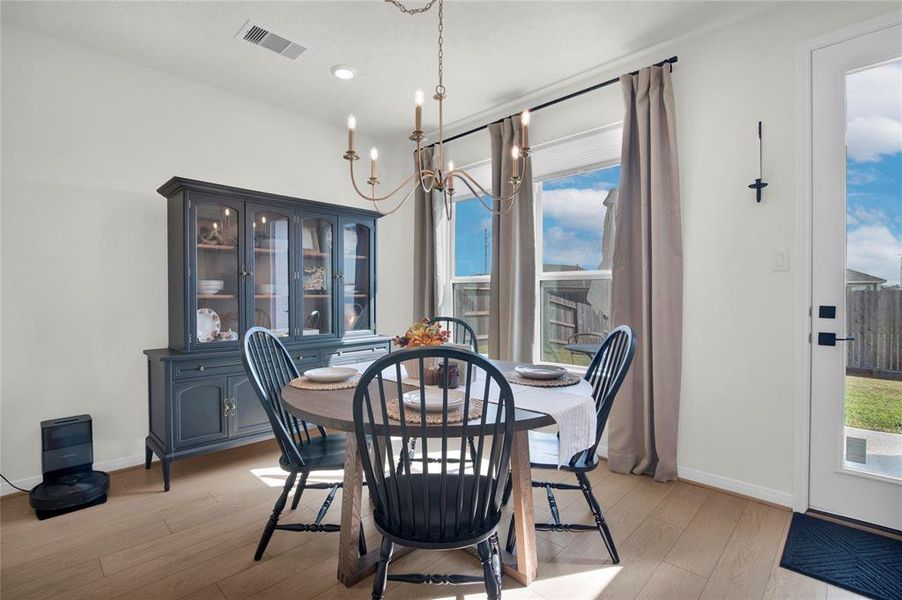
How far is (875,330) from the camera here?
213 cm

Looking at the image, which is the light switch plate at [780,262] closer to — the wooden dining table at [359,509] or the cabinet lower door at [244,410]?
the wooden dining table at [359,509]

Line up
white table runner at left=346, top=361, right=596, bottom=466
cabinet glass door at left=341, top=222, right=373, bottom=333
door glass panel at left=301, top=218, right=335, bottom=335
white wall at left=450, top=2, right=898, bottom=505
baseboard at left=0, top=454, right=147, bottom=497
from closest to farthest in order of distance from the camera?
white table runner at left=346, top=361, right=596, bottom=466 → white wall at left=450, top=2, right=898, bottom=505 → baseboard at left=0, top=454, right=147, bottom=497 → door glass panel at left=301, top=218, right=335, bottom=335 → cabinet glass door at left=341, top=222, right=373, bottom=333

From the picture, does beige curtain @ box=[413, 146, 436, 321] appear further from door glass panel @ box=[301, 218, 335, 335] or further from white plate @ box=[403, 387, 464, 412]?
white plate @ box=[403, 387, 464, 412]

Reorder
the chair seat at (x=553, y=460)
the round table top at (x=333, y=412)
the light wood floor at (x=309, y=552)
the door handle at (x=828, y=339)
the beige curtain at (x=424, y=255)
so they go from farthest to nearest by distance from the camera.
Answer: the beige curtain at (x=424, y=255)
the door handle at (x=828, y=339)
the chair seat at (x=553, y=460)
the light wood floor at (x=309, y=552)
the round table top at (x=333, y=412)

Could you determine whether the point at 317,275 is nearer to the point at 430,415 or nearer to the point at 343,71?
the point at 343,71

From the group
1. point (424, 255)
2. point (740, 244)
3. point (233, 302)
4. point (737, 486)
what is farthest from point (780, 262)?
point (233, 302)

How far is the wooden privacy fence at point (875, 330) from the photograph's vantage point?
2090mm

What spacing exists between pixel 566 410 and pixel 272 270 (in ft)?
7.83

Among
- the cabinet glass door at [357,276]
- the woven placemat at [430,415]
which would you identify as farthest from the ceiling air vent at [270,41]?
the woven placemat at [430,415]

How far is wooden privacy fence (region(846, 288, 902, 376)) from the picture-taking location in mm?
2090

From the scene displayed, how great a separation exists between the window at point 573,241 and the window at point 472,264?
1.77ft

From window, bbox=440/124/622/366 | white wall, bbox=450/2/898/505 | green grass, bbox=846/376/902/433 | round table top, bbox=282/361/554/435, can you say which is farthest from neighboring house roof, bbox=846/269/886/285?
round table top, bbox=282/361/554/435

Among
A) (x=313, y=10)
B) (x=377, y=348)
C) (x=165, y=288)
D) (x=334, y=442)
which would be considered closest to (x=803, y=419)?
(x=334, y=442)

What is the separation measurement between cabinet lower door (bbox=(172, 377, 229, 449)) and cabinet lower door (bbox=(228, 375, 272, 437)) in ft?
0.14
